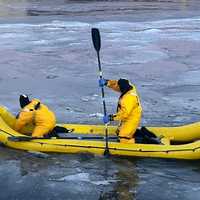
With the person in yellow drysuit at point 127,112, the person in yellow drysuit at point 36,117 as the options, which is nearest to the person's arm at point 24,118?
the person in yellow drysuit at point 36,117

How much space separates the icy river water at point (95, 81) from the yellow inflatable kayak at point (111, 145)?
0.15 m

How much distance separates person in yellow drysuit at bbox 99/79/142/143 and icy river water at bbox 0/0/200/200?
18.9 inches

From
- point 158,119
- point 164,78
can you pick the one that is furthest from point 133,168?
point 164,78

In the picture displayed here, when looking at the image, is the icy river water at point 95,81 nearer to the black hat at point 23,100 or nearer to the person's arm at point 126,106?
the person's arm at point 126,106

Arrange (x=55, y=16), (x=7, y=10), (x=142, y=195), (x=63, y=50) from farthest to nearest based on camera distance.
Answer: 1. (x=7, y=10)
2. (x=55, y=16)
3. (x=63, y=50)
4. (x=142, y=195)

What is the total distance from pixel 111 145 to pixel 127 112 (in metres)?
0.66

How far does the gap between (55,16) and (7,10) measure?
19.2 feet

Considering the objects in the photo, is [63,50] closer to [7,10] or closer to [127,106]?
[127,106]

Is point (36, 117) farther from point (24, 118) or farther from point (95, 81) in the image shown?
point (95, 81)

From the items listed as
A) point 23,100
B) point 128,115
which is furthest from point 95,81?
point 128,115

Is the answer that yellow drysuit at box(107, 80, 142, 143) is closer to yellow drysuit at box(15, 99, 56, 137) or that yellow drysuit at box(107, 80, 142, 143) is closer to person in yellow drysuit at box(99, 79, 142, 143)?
person in yellow drysuit at box(99, 79, 142, 143)

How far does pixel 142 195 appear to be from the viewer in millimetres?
8320

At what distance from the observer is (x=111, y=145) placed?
32.0ft

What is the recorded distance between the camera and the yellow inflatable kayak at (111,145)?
9.51 metres
